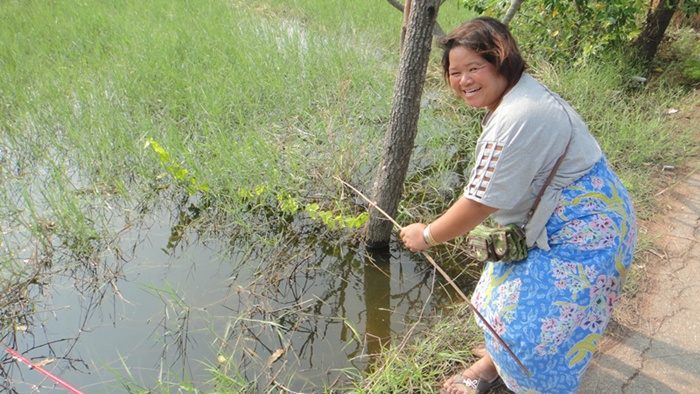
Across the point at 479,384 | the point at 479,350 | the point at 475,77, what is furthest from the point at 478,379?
the point at 475,77

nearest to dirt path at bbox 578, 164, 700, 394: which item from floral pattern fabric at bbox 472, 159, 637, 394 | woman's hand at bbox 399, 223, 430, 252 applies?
floral pattern fabric at bbox 472, 159, 637, 394

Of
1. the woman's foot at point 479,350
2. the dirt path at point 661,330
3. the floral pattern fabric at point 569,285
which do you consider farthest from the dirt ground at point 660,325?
the floral pattern fabric at point 569,285

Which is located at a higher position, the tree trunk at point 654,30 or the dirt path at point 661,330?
the tree trunk at point 654,30

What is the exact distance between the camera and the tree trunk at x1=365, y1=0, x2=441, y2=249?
1956mm

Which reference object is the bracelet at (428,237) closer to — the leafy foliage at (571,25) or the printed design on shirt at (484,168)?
the printed design on shirt at (484,168)

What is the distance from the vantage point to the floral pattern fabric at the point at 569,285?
122cm

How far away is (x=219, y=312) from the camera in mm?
2156

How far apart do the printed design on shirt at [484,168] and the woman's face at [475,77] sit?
0.58ft

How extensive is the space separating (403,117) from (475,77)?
2.96 feet

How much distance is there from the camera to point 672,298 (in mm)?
2068

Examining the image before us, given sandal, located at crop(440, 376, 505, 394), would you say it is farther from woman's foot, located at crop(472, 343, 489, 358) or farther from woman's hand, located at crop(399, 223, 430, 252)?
woman's hand, located at crop(399, 223, 430, 252)

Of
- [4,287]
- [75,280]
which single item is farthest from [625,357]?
[4,287]

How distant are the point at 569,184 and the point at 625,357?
39.0 inches

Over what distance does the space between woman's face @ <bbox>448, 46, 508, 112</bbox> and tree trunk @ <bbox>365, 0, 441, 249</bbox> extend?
0.76 meters
